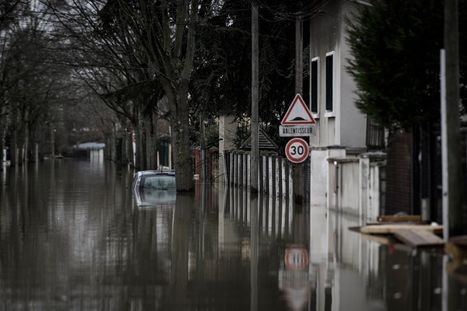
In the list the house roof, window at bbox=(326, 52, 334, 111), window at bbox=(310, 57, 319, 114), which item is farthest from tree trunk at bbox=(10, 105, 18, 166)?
window at bbox=(326, 52, 334, 111)

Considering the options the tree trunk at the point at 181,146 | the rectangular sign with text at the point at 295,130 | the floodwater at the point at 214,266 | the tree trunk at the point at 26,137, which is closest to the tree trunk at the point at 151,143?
the tree trunk at the point at 181,146

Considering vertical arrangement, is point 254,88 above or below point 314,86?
above

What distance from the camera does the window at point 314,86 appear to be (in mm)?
27875

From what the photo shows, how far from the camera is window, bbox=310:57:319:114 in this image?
27.9 metres


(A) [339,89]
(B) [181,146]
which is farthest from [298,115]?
(B) [181,146]

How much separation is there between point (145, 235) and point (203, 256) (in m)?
3.70

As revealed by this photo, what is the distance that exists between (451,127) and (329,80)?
13.6m

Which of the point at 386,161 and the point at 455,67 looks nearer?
the point at 455,67

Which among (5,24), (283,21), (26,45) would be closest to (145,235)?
(283,21)

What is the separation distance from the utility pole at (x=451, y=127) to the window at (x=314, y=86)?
14.6 meters

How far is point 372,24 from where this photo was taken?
Answer: 1695 centimetres

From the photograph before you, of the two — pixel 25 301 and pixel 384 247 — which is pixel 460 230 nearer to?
pixel 384 247

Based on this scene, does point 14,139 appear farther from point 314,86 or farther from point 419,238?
point 419,238

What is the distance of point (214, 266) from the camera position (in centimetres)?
1377
